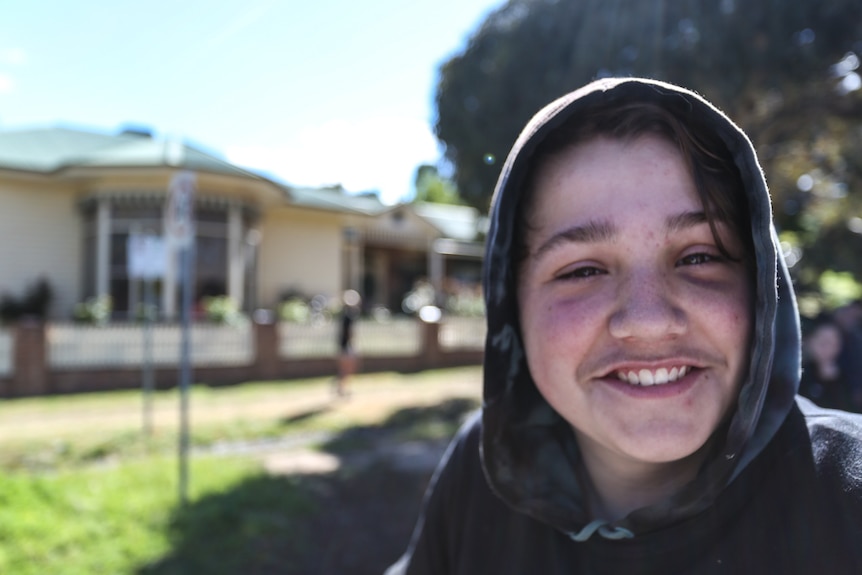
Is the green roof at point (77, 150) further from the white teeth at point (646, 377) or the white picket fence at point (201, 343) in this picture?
the white teeth at point (646, 377)

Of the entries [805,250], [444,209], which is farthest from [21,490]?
[444,209]

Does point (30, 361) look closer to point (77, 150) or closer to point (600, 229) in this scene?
point (77, 150)

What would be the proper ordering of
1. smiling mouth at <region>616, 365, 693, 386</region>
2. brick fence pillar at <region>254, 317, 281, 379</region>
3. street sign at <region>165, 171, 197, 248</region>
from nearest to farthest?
1. smiling mouth at <region>616, 365, 693, 386</region>
2. street sign at <region>165, 171, 197, 248</region>
3. brick fence pillar at <region>254, 317, 281, 379</region>

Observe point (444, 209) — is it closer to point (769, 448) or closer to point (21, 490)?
point (21, 490)

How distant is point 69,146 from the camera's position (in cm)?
1616

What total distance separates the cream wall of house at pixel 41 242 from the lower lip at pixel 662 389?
16.3 m

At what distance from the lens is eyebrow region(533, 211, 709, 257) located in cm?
92

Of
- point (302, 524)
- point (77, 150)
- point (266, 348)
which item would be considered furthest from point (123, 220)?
point (302, 524)

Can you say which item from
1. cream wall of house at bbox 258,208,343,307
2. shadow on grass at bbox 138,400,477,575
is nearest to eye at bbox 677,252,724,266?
shadow on grass at bbox 138,400,477,575

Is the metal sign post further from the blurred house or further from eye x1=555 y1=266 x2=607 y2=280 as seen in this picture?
the blurred house

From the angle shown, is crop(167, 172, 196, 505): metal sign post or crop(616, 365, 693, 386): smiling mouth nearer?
crop(616, 365, 693, 386): smiling mouth

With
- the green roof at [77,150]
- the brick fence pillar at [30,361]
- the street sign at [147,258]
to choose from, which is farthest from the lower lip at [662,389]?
the green roof at [77,150]

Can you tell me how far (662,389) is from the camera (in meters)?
0.91

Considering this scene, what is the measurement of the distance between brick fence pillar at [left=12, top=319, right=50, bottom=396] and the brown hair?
10670 millimetres
